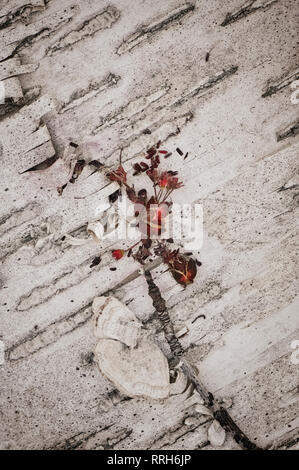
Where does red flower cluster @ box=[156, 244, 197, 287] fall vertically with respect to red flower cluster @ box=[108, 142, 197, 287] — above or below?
below

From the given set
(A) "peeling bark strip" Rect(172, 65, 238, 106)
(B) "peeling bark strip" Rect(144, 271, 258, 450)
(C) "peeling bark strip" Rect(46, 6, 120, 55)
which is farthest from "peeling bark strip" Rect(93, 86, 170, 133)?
(B) "peeling bark strip" Rect(144, 271, 258, 450)

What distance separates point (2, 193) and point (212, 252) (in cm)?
109

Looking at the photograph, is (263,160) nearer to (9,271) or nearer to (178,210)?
(178,210)

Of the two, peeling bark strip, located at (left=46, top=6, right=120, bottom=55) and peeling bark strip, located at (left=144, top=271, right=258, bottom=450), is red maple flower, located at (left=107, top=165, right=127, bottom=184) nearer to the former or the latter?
peeling bark strip, located at (left=144, top=271, right=258, bottom=450)

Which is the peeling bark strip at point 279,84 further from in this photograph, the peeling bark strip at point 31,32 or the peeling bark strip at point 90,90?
the peeling bark strip at point 31,32

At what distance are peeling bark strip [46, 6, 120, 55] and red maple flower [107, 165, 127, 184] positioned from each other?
2.04 feet

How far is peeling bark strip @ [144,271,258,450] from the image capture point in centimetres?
142

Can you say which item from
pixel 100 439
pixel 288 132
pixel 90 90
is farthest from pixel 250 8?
pixel 100 439

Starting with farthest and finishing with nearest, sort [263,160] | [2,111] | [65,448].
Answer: [65,448], [263,160], [2,111]

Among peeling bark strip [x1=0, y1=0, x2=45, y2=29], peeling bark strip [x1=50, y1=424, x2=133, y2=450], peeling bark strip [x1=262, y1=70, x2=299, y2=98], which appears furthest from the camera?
peeling bark strip [x1=50, y1=424, x2=133, y2=450]

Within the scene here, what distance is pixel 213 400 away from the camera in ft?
5.03

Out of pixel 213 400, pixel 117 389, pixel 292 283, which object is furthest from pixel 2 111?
pixel 213 400

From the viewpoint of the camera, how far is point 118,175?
1.37 meters

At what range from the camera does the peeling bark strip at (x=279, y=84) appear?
1376mm
